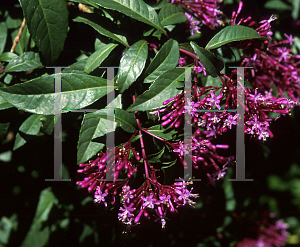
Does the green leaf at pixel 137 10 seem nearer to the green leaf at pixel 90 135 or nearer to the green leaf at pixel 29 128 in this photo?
the green leaf at pixel 90 135

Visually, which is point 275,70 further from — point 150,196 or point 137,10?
point 150,196

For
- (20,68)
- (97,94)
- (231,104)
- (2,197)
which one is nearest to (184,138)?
(231,104)

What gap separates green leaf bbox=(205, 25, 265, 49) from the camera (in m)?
0.98

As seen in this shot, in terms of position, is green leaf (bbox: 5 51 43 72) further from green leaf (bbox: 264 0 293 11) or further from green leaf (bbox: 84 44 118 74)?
green leaf (bbox: 264 0 293 11)

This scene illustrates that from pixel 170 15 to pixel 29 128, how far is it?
861mm

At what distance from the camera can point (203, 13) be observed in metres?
1.29

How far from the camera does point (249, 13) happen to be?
1460 millimetres

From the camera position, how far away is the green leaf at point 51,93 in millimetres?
903

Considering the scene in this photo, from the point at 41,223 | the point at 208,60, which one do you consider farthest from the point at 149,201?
the point at 41,223

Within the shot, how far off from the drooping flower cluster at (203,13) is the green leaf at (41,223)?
151cm

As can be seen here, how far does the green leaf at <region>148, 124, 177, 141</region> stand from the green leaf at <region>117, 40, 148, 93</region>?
223 mm

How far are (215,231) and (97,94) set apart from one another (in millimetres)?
1614

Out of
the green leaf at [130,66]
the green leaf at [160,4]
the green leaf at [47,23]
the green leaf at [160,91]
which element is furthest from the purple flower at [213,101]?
the green leaf at [47,23]

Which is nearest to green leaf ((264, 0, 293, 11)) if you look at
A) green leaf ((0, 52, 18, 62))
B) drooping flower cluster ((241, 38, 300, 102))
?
drooping flower cluster ((241, 38, 300, 102))
